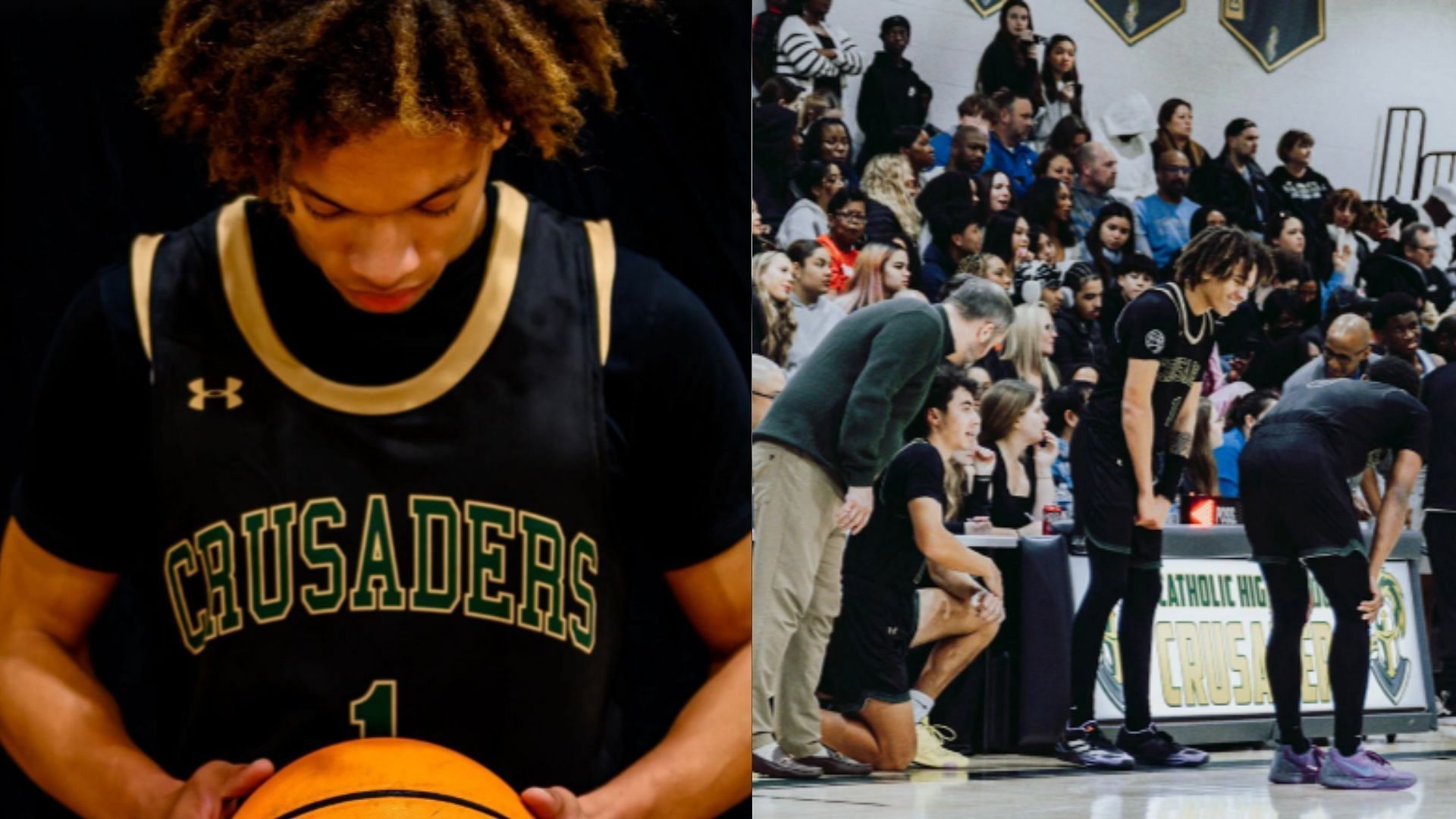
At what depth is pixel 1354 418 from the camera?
5.58m

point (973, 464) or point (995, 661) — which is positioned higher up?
point (973, 464)

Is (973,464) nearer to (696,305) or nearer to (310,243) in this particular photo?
(696,305)

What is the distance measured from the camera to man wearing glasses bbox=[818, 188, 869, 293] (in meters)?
4.91

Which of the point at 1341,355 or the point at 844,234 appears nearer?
the point at 844,234

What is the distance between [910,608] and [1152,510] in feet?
3.13

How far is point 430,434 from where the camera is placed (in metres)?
2.61

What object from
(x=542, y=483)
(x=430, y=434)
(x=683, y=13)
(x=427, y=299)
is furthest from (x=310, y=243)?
(x=683, y=13)

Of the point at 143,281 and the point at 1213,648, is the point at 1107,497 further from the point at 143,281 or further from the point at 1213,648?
the point at 143,281

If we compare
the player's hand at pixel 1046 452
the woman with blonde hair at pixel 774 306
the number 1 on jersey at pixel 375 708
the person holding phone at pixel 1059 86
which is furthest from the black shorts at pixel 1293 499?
the number 1 on jersey at pixel 375 708

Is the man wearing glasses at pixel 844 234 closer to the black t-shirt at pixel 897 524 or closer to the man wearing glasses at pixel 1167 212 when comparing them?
the black t-shirt at pixel 897 524

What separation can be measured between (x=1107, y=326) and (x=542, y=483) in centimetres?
310

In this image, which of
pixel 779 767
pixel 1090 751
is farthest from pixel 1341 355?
pixel 779 767

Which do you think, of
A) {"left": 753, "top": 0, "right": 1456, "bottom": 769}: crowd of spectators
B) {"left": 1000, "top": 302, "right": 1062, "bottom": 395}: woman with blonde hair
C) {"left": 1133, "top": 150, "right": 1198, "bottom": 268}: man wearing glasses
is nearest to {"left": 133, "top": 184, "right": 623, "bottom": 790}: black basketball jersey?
{"left": 753, "top": 0, "right": 1456, "bottom": 769}: crowd of spectators

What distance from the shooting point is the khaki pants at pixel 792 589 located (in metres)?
4.79
